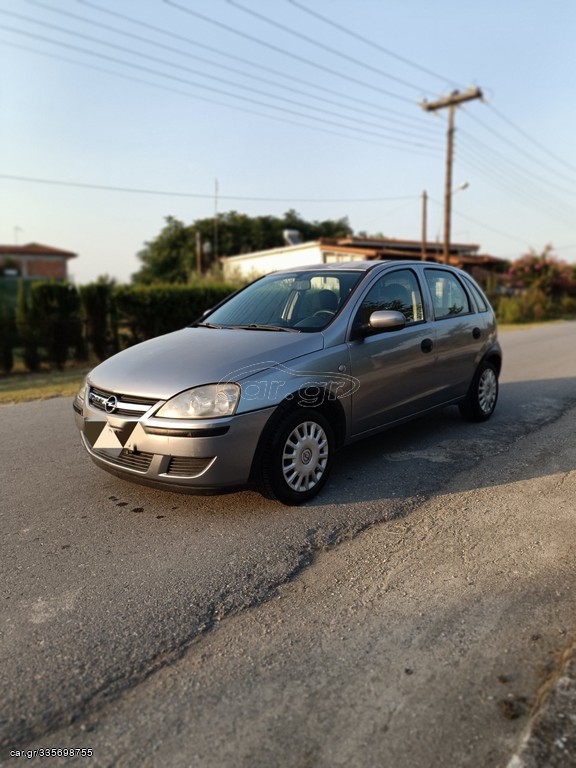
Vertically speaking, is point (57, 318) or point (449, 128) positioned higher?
point (449, 128)

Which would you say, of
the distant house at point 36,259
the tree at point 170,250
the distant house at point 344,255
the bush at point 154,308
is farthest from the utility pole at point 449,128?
the distant house at point 36,259

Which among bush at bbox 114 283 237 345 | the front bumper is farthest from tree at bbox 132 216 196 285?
the front bumper

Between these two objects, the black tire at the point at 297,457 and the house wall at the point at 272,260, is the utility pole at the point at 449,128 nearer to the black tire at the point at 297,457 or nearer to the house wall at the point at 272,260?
the house wall at the point at 272,260

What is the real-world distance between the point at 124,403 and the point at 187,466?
60cm

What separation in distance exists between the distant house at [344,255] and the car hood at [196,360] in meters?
21.1

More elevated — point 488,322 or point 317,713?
point 488,322

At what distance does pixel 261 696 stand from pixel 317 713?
0.75ft

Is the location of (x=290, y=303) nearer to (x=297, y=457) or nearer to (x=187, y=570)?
(x=297, y=457)

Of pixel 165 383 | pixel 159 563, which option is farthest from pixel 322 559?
pixel 165 383

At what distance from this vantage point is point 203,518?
12.8 ft

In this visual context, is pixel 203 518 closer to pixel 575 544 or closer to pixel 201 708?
pixel 201 708

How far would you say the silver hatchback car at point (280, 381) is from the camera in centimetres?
370

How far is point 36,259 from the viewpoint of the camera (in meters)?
55.1

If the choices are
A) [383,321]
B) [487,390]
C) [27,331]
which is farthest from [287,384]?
[27,331]
